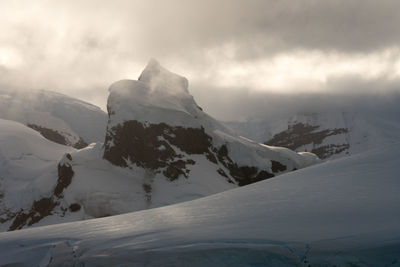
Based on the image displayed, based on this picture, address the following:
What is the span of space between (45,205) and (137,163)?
1974cm

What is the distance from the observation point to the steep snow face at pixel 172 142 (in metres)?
93.6

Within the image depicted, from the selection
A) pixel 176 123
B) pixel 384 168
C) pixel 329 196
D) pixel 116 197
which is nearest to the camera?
pixel 329 196

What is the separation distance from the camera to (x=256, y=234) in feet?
24.7

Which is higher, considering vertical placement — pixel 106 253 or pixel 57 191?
pixel 57 191

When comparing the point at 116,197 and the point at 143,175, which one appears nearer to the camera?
the point at 116,197

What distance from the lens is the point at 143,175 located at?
9162 centimetres

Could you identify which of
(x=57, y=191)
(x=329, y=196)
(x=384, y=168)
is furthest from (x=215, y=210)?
(x=57, y=191)

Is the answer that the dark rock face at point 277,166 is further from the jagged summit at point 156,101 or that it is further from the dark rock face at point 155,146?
the jagged summit at point 156,101

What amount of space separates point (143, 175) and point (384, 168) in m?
82.8

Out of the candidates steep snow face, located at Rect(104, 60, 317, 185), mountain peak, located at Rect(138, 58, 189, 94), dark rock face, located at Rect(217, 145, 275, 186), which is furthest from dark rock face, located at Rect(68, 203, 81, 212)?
mountain peak, located at Rect(138, 58, 189, 94)

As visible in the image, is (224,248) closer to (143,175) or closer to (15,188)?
(143,175)

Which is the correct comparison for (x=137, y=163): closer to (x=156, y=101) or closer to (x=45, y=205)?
(x=156, y=101)

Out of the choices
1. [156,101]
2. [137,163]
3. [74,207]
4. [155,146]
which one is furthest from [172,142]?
[74,207]

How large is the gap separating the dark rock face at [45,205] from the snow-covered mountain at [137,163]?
20 centimetres
